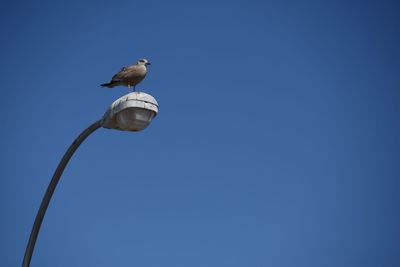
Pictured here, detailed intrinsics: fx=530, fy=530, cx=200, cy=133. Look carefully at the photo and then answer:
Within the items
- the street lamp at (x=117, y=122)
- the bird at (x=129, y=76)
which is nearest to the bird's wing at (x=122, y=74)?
the bird at (x=129, y=76)

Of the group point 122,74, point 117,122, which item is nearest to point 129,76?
point 122,74

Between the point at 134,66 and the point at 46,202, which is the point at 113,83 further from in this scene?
the point at 46,202

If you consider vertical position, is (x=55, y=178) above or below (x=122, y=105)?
below

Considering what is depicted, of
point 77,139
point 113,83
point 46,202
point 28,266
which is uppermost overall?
point 113,83

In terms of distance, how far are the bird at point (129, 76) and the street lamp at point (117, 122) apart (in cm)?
381

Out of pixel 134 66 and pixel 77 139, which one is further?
pixel 134 66

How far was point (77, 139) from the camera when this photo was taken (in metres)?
6.01

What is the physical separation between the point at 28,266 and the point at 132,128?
6.22 feet

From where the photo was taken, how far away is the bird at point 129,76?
32.1 ft

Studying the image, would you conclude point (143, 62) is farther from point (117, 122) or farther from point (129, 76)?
point (117, 122)

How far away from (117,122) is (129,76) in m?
3.94

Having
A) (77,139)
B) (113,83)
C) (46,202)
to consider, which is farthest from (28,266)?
(113,83)

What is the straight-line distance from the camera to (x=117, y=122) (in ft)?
19.7

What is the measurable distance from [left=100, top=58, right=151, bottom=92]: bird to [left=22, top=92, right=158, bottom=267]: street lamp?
12.5 ft
